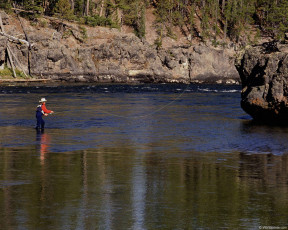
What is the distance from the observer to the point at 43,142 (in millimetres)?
22047

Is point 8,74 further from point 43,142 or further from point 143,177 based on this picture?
point 143,177

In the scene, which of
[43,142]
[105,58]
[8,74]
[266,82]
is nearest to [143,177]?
[43,142]

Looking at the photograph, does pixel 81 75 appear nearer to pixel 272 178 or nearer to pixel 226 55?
pixel 226 55

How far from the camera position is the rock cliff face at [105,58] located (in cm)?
9256

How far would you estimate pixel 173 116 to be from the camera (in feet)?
118

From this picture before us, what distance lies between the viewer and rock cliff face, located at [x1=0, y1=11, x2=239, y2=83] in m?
92.6

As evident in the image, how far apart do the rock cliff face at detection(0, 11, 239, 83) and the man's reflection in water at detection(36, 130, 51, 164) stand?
6219cm

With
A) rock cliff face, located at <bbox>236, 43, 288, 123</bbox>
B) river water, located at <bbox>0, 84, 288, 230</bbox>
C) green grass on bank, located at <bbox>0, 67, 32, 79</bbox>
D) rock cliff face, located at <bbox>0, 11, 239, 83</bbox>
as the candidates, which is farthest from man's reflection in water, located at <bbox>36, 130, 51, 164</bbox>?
rock cliff face, located at <bbox>0, 11, 239, 83</bbox>

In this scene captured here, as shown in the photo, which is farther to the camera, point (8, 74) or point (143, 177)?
point (8, 74)

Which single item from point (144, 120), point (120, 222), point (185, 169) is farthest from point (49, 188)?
point (144, 120)

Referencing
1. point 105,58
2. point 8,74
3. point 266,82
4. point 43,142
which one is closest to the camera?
point 43,142

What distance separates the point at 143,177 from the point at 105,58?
280 ft

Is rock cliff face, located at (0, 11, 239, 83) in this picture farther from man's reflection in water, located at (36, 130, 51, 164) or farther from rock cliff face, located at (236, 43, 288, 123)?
man's reflection in water, located at (36, 130, 51, 164)

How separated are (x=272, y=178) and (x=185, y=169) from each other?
2.46 metres
